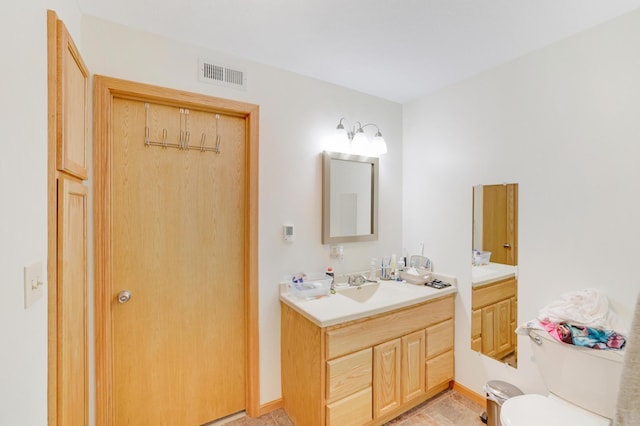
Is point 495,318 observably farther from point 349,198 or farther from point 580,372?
point 349,198

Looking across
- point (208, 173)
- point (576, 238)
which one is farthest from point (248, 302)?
point (576, 238)

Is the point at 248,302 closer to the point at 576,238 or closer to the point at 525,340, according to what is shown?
the point at 525,340

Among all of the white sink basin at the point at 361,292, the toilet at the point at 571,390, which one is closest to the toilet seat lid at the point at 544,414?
the toilet at the point at 571,390

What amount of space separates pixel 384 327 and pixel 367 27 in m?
1.81

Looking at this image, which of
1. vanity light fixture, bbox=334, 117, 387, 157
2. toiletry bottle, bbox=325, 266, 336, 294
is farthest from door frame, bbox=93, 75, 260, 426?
toiletry bottle, bbox=325, 266, 336, 294

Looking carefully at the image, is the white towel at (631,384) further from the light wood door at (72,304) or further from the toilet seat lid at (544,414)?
the light wood door at (72,304)

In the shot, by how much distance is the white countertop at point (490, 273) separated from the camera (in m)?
1.91

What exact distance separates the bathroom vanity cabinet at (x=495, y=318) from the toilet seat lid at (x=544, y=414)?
46 centimetres

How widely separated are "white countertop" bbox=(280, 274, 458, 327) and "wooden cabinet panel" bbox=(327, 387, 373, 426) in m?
0.48

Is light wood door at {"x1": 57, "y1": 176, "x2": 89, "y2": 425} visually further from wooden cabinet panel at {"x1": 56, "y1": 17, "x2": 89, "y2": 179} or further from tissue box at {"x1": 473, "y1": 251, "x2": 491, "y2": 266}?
tissue box at {"x1": 473, "y1": 251, "x2": 491, "y2": 266}

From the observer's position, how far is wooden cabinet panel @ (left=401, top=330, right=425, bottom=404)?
188cm

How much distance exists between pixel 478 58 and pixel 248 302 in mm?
2285

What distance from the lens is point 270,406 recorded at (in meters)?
1.95
